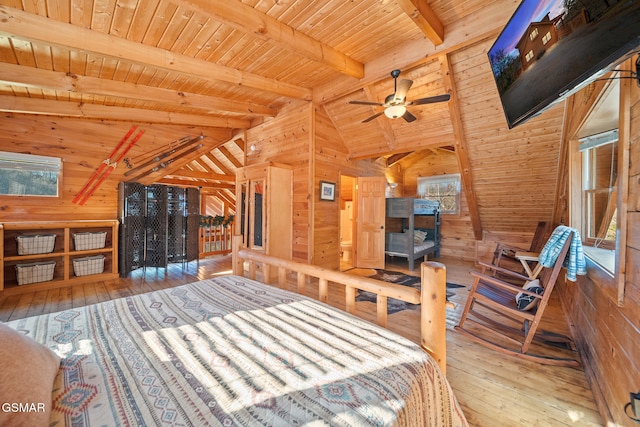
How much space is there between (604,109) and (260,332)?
10.7 ft

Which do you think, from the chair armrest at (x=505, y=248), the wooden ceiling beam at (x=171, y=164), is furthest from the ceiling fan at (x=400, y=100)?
the wooden ceiling beam at (x=171, y=164)

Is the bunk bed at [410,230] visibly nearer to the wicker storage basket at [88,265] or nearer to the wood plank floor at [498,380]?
the wood plank floor at [498,380]

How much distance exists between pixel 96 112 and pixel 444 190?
23.9 ft

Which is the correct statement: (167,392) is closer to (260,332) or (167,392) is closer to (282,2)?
(260,332)

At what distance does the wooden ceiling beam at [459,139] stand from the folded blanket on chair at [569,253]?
1936 mm

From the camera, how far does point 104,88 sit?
114 inches

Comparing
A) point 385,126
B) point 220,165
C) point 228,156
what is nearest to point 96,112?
point 228,156

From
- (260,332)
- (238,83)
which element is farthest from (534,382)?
(238,83)

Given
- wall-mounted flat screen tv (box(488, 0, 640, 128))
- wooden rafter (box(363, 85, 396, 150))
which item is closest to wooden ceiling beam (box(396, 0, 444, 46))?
wall-mounted flat screen tv (box(488, 0, 640, 128))

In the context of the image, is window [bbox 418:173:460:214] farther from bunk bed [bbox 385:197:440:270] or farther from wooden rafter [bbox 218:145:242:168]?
wooden rafter [bbox 218:145:242:168]

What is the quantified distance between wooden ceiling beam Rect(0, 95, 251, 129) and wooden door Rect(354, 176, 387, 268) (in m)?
3.05

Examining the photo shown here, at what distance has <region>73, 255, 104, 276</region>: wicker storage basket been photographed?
3.69 m

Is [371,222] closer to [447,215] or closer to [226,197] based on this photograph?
[447,215]

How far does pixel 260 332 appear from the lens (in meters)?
1.25
